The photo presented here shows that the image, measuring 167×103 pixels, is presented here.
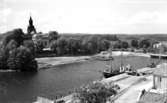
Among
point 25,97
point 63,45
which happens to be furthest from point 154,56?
point 25,97

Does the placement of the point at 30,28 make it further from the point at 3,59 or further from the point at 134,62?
the point at 134,62

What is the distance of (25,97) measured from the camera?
112 feet

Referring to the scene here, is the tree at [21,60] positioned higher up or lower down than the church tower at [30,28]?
lower down

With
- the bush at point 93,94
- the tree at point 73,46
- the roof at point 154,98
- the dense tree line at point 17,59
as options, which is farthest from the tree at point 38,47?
the roof at point 154,98

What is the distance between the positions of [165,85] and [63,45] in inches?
2880

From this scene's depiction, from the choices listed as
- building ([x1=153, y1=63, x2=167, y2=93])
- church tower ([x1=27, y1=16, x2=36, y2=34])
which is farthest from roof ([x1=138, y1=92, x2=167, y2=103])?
church tower ([x1=27, y1=16, x2=36, y2=34])

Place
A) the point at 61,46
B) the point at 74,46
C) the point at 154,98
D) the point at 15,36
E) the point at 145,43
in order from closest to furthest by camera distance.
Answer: the point at 154,98, the point at 15,36, the point at 61,46, the point at 74,46, the point at 145,43

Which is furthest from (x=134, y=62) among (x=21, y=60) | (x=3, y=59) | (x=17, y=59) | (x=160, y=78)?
(x=160, y=78)

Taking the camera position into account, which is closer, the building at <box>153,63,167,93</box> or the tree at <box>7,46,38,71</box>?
the building at <box>153,63,167,93</box>

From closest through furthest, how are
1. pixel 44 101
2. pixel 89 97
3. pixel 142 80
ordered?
pixel 89 97 → pixel 44 101 → pixel 142 80

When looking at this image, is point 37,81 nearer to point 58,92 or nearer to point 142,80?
point 58,92

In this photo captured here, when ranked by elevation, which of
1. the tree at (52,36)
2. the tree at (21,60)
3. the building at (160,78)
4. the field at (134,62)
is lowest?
the field at (134,62)

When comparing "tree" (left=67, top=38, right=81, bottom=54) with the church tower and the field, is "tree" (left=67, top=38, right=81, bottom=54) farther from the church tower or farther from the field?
the field

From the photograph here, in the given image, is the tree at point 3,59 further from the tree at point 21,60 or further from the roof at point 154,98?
the roof at point 154,98
